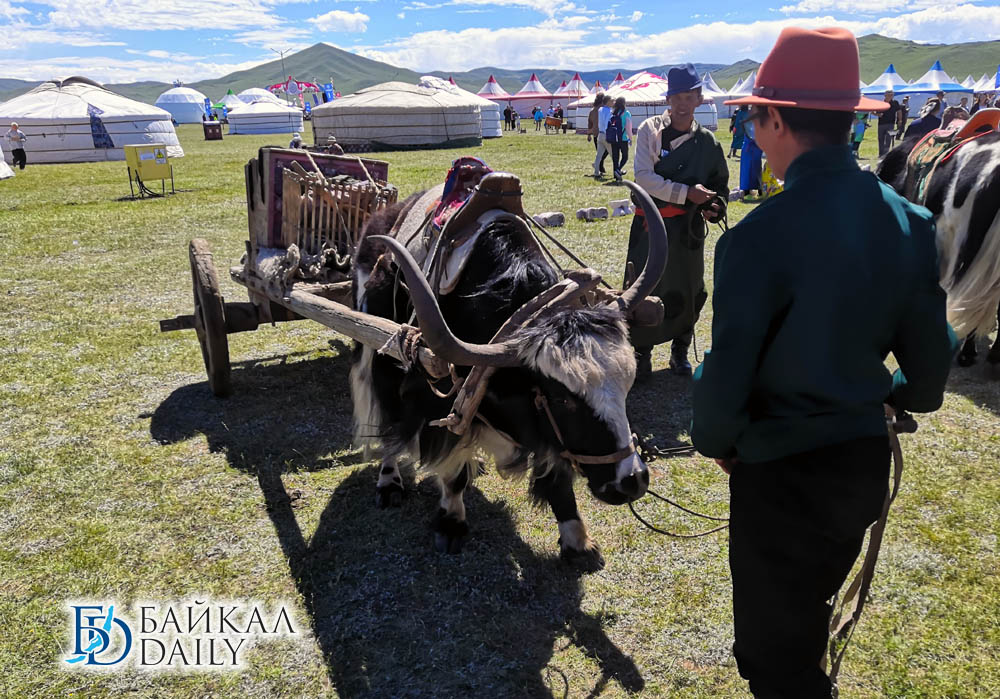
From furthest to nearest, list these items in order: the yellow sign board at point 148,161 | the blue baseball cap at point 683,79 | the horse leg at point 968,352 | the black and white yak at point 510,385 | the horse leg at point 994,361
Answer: the yellow sign board at point 148,161
the horse leg at point 968,352
the horse leg at point 994,361
the blue baseball cap at point 683,79
the black and white yak at point 510,385

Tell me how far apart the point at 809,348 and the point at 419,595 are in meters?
2.14

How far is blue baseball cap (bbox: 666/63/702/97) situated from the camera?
4.20 metres

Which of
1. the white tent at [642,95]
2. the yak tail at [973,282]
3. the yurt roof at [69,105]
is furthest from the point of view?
the white tent at [642,95]

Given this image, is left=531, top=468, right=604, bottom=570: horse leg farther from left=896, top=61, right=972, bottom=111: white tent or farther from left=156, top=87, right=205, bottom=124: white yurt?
left=156, top=87, right=205, bottom=124: white yurt

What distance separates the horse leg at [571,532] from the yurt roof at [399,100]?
78.4ft

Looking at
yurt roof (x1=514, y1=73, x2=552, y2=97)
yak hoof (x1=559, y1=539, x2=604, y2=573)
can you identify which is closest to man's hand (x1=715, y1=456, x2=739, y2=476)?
yak hoof (x1=559, y1=539, x2=604, y2=573)

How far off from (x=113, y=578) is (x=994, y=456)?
4.75m

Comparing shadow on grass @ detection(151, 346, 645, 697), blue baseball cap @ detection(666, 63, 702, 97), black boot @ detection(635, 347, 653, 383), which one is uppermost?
blue baseball cap @ detection(666, 63, 702, 97)

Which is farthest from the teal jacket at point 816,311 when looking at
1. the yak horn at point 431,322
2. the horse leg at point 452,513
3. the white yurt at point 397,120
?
the white yurt at point 397,120

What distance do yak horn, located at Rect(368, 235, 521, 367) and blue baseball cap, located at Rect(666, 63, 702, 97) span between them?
108 inches

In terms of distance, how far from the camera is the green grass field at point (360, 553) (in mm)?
2566

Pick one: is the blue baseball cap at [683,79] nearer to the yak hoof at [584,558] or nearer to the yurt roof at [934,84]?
the yak hoof at [584,558]

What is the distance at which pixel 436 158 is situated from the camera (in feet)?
69.2

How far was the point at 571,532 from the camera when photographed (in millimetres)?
3154
